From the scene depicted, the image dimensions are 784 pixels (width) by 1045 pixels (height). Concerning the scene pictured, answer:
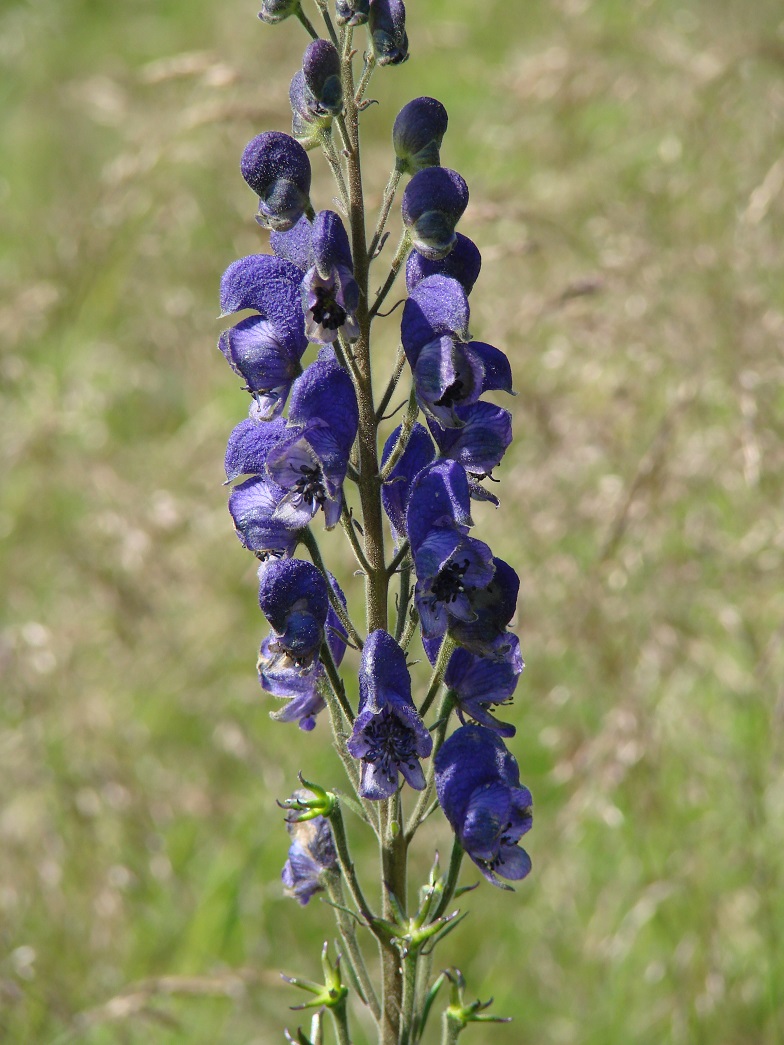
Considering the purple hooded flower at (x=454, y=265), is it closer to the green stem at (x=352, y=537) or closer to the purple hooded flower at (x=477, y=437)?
the purple hooded flower at (x=477, y=437)

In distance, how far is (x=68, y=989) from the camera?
322 centimetres

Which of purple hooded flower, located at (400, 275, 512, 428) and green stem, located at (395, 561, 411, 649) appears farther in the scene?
green stem, located at (395, 561, 411, 649)

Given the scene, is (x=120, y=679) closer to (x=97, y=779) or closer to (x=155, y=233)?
(x=97, y=779)

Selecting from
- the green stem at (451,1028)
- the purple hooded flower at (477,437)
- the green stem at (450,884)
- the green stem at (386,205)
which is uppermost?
the green stem at (386,205)

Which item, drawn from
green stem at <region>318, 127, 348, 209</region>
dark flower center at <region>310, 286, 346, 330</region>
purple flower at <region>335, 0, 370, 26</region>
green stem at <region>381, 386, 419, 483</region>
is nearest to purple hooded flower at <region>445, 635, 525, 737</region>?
green stem at <region>381, 386, 419, 483</region>

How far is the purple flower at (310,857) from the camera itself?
1.84m

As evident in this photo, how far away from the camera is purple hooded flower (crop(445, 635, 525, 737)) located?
170 centimetres

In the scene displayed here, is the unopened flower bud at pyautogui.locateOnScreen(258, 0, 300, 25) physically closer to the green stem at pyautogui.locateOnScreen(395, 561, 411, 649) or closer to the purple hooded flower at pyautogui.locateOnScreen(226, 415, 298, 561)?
the purple hooded flower at pyautogui.locateOnScreen(226, 415, 298, 561)

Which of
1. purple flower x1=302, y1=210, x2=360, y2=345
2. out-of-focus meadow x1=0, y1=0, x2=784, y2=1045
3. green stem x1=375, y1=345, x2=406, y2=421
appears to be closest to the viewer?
purple flower x1=302, y1=210, x2=360, y2=345

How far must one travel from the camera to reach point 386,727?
163 cm

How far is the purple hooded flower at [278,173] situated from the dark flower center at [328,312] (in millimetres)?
196

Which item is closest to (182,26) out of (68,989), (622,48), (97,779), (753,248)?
(622,48)

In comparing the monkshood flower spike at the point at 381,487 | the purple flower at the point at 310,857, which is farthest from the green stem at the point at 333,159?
the purple flower at the point at 310,857

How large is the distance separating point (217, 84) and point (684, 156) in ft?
7.14
